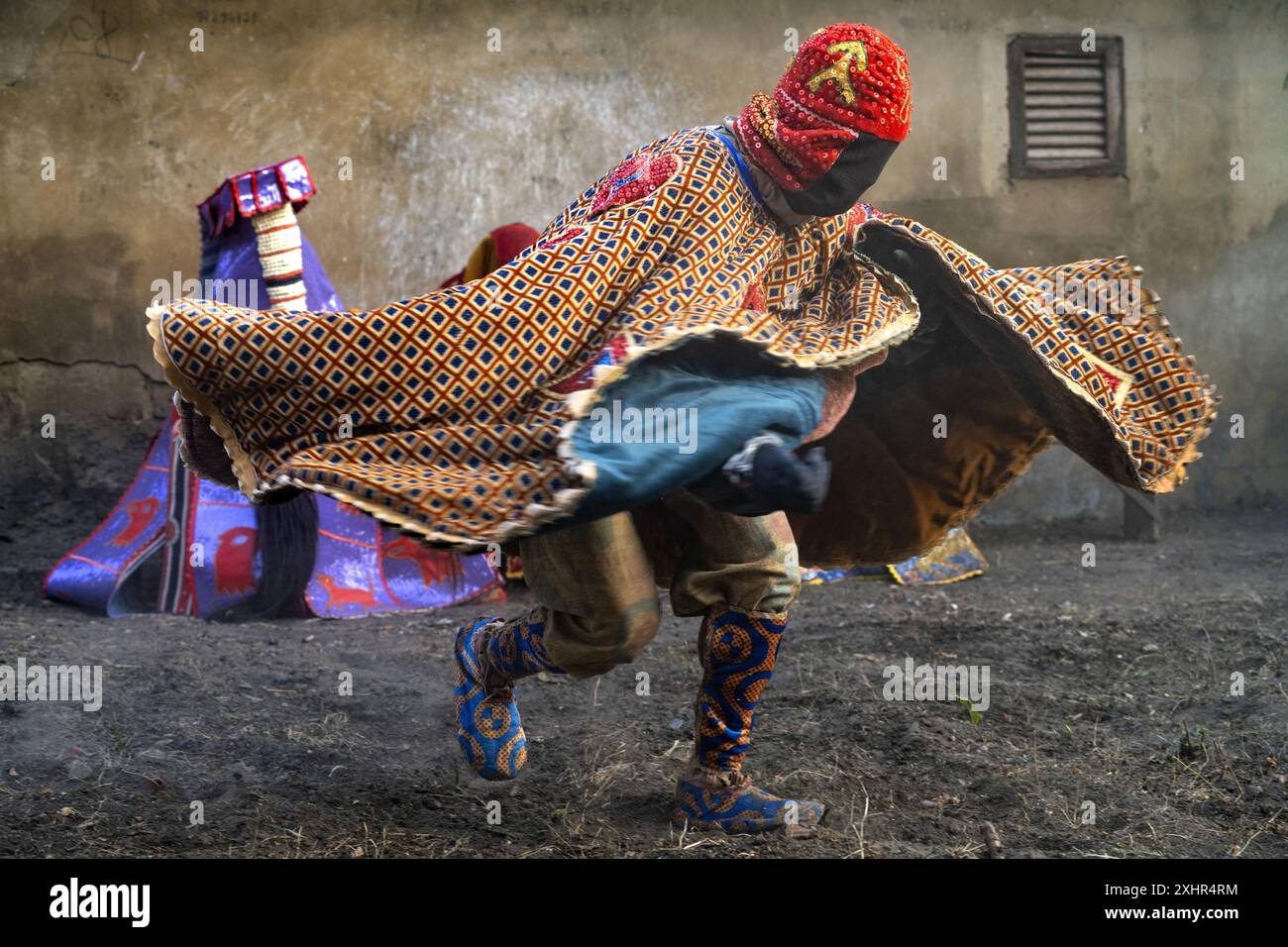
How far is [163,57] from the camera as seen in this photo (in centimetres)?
596

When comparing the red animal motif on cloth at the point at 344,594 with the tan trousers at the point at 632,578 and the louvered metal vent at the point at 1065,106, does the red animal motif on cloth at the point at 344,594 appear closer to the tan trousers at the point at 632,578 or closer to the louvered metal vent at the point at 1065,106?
Result: the tan trousers at the point at 632,578

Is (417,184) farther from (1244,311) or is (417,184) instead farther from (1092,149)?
(1244,311)

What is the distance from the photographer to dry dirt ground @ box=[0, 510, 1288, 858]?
9.43 feet

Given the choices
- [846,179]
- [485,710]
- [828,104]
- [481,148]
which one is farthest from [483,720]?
[481,148]

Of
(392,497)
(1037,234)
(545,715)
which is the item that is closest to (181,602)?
(545,715)

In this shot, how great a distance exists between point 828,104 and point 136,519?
3.72 meters

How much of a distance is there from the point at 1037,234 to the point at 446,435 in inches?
206

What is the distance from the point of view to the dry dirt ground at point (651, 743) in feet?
9.43

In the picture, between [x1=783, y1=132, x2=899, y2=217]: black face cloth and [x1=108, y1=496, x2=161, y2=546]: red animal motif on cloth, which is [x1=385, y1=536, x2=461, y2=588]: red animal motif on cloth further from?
[x1=783, y1=132, x2=899, y2=217]: black face cloth

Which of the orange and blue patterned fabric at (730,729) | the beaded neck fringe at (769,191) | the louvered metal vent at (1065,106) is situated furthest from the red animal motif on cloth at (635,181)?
the louvered metal vent at (1065,106)

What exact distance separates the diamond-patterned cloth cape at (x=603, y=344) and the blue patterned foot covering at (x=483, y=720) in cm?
80

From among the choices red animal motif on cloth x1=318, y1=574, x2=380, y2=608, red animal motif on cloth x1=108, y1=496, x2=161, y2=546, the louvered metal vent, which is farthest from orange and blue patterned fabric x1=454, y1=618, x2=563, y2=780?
the louvered metal vent

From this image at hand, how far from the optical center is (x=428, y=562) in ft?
17.6

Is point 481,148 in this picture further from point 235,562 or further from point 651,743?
point 651,743
